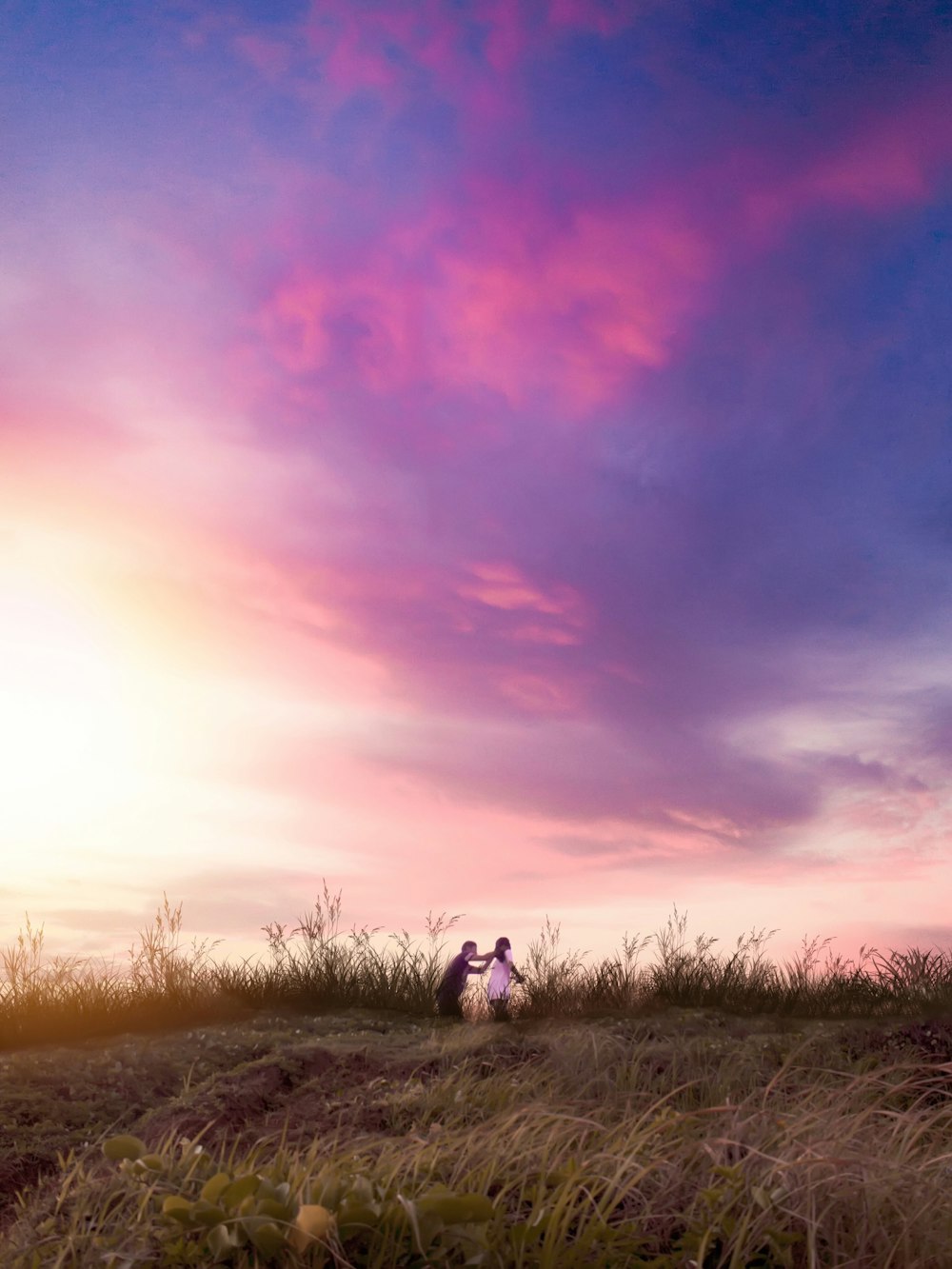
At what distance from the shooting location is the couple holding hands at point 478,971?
13.1 metres

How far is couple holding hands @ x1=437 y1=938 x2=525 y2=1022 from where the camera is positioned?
514 inches

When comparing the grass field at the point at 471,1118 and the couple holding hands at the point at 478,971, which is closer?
the grass field at the point at 471,1118

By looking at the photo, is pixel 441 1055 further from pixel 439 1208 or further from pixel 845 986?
pixel 845 986

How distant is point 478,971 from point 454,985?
1.19 feet

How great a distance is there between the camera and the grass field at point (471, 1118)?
3.63 m

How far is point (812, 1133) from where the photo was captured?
5316 millimetres

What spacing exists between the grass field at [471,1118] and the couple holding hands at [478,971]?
0.88 feet

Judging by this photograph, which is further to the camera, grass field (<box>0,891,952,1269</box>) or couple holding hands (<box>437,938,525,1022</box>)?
couple holding hands (<box>437,938,525,1022</box>)

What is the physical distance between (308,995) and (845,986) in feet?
22.7

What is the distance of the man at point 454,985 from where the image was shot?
13.1 meters

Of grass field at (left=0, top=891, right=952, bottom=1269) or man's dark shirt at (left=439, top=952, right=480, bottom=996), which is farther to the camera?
man's dark shirt at (left=439, top=952, right=480, bottom=996)

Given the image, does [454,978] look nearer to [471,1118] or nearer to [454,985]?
[454,985]

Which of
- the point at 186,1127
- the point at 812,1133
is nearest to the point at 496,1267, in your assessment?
the point at 812,1133

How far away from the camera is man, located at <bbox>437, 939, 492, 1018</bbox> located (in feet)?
42.9
